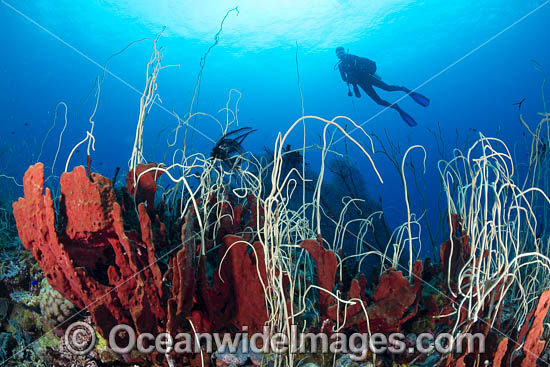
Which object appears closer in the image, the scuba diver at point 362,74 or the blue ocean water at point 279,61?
the scuba diver at point 362,74

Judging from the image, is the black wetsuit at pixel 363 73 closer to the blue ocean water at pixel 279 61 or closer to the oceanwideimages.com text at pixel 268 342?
the blue ocean water at pixel 279 61

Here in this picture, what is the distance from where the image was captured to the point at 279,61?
3344cm

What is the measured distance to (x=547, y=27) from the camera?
32.0 metres

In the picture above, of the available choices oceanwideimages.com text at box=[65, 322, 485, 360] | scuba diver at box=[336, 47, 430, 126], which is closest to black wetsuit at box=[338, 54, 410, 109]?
scuba diver at box=[336, 47, 430, 126]

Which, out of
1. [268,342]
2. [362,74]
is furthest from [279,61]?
[268,342]

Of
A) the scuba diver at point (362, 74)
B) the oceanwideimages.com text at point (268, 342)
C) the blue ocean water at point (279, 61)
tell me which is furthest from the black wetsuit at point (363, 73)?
the oceanwideimages.com text at point (268, 342)

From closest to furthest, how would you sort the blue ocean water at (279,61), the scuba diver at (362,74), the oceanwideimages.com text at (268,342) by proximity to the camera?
the oceanwideimages.com text at (268,342)
the scuba diver at (362,74)
the blue ocean water at (279,61)

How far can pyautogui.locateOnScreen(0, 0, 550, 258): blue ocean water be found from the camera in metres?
24.6

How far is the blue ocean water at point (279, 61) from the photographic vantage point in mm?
24562

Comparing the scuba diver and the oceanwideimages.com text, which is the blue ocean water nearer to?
the scuba diver

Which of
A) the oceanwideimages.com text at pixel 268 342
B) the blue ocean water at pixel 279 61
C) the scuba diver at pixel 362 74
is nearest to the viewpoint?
the oceanwideimages.com text at pixel 268 342

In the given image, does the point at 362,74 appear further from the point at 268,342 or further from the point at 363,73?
the point at 268,342

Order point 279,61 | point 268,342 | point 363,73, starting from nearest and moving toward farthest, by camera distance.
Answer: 1. point 268,342
2. point 363,73
3. point 279,61

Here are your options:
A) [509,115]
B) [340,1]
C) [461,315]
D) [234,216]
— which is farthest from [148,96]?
[509,115]
